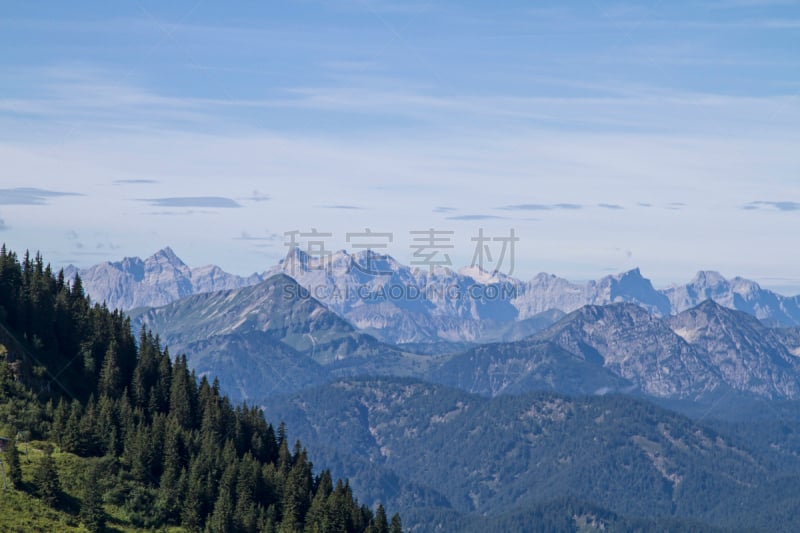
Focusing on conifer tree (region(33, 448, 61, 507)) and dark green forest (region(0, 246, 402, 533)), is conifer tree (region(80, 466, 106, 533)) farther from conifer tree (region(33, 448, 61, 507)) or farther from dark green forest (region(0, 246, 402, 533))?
conifer tree (region(33, 448, 61, 507))

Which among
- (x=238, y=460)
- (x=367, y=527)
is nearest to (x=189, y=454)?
(x=238, y=460)

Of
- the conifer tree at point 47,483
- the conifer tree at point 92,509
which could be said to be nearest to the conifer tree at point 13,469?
the conifer tree at point 47,483

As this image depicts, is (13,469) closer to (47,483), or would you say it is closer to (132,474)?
(47,483)

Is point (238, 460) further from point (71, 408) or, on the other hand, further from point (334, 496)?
point (71, 408)

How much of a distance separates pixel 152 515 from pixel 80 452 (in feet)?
59.4

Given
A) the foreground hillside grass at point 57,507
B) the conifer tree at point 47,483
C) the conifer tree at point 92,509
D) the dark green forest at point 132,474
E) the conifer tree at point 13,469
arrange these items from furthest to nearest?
the dark green forest at point 132,474 → the conifer tree at point 92,509 → the conifer tree at point 47,483 → the conifer tree at point 13,469 → the foreground hillside grass at point 57,507

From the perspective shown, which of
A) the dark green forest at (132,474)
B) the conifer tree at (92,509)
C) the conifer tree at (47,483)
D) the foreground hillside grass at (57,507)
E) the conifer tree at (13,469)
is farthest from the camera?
the dark green forest at (132,474)

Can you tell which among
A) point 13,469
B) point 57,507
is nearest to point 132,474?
point 57,507

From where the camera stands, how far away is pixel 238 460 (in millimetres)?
198125

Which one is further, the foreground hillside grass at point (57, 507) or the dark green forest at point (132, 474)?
the dark green forest at point (132, 474)

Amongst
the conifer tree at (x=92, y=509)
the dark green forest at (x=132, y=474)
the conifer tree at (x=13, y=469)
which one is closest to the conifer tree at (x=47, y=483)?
the dark green forest at (x=132, y=474)

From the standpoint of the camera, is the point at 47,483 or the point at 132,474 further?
the point at 132,474

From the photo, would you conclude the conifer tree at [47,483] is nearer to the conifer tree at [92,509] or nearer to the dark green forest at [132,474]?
the dark green forest at [132,474]

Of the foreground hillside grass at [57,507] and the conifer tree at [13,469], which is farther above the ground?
the conifer tree at [13,469]
